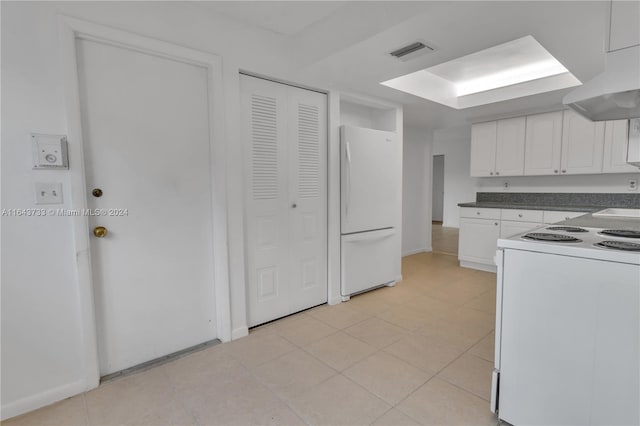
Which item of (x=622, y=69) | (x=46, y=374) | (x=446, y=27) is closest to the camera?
(x=622, y=69)

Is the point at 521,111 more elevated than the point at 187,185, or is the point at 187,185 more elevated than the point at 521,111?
the point at 521,111

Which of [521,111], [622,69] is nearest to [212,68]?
[622,69]

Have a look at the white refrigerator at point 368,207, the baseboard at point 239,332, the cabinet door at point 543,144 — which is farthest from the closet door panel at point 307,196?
the cabinet door at point 543,144

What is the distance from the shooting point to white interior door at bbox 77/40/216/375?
1.92m

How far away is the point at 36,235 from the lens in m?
1.70

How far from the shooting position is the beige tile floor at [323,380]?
1642 mm

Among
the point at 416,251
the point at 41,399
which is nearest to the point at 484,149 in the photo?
the point at 416,251

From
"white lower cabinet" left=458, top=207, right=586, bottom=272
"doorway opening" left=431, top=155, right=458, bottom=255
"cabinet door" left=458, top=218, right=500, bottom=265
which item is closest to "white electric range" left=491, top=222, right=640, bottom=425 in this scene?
"white lower cabinet" left=458, top=207, right=586, bottom=272

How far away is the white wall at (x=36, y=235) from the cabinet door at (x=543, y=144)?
4370mm

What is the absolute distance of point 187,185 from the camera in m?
2.25

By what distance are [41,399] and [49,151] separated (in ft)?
4.45

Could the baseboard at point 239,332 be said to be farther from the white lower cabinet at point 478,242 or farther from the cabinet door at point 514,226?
the cabinet door at point 514,226

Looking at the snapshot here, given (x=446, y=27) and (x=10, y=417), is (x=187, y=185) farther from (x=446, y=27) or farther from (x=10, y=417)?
(x=446, y=27)

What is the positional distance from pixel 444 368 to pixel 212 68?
102 inches
